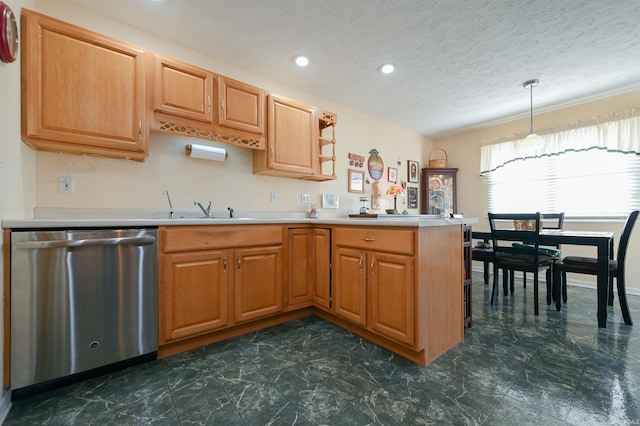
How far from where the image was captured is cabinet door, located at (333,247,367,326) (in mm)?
1912

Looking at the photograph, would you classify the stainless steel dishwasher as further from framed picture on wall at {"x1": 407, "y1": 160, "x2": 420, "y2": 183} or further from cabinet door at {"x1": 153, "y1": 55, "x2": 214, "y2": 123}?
framed picture on wall at {"x1": 407, "y1": 160, "x2": 420, "y2": 183}

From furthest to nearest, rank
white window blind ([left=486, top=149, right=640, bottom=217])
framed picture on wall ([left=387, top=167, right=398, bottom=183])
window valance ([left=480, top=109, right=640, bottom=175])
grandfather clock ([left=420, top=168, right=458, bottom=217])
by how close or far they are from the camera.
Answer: grandfather clock ([left=420, top=168, right=458, bottom=217])
framed picture on wall ([left=387, top=167, right=398, bottom=183])
white window blind ([left=486, top=149, right=640, bottom=217])
window valance ([left=480, top=109, right=640, bottom=175])

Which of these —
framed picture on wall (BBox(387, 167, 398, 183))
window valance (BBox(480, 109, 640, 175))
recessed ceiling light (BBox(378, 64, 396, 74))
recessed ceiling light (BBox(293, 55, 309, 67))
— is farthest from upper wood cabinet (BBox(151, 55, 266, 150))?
window valance (BBox(480, 109, 640, 175))

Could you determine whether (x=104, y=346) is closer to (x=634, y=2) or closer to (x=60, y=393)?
(x=60, y=393)

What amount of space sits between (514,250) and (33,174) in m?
4.02

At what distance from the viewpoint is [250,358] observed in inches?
67.1

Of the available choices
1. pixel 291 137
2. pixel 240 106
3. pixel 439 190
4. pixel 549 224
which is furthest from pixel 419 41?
pixel 549 224

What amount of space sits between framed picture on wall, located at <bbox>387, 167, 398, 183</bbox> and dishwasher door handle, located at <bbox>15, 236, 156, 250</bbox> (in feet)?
11.0

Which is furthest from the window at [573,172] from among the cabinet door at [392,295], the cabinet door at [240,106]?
the cabinet door at [240,106]

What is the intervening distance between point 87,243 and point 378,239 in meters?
1.69

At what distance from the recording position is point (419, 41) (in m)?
2.26

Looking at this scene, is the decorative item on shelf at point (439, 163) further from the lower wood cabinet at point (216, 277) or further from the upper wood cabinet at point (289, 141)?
the lower wood cabinet at point (216, 277)

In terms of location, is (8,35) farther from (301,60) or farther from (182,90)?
(301,60)

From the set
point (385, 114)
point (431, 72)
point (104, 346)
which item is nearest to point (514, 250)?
point (431, 72)
